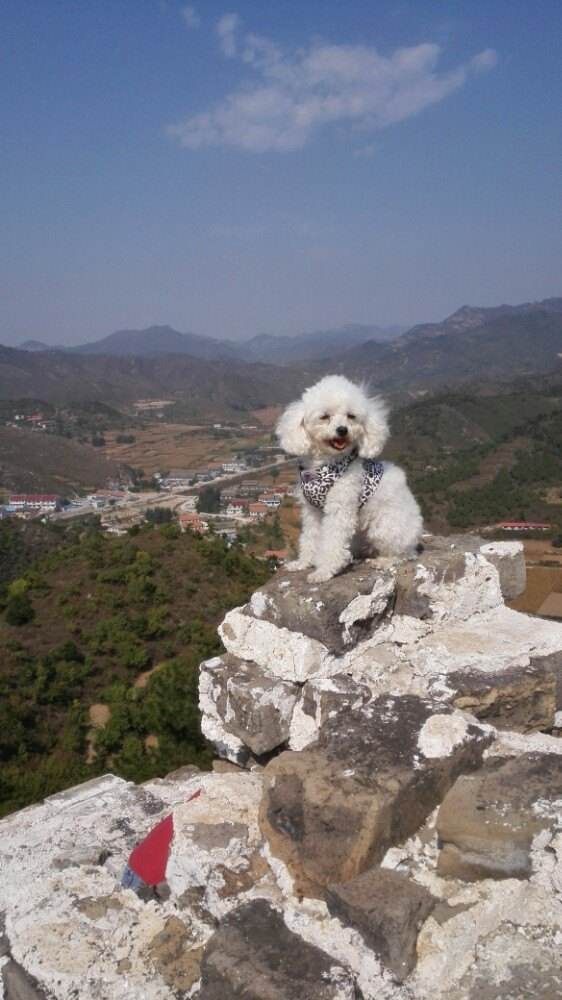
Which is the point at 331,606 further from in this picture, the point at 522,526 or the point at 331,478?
the point at 522,526

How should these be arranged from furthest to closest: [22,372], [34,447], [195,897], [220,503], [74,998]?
[22,372] → [34,447] → [220,503] → [195,897] → [74,998]

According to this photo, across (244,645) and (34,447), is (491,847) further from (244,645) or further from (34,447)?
(34,447)

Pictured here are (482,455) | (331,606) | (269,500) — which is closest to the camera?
(331,606)

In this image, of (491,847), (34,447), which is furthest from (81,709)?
(34,447)

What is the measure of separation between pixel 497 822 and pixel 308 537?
2.38m

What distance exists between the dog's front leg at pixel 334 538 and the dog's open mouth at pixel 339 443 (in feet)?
0.94

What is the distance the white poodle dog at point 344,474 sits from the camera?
174 inches

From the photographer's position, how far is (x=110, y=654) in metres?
17.7

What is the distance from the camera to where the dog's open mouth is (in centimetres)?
440

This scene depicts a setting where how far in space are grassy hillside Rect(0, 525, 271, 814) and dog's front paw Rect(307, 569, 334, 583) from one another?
4.00m

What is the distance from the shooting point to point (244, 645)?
14.9 feet

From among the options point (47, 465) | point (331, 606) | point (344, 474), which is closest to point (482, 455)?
point (47, 465)

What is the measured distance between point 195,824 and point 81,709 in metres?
12.7

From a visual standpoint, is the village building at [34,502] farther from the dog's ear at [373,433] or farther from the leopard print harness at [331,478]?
the dog's ear at [373,433]
